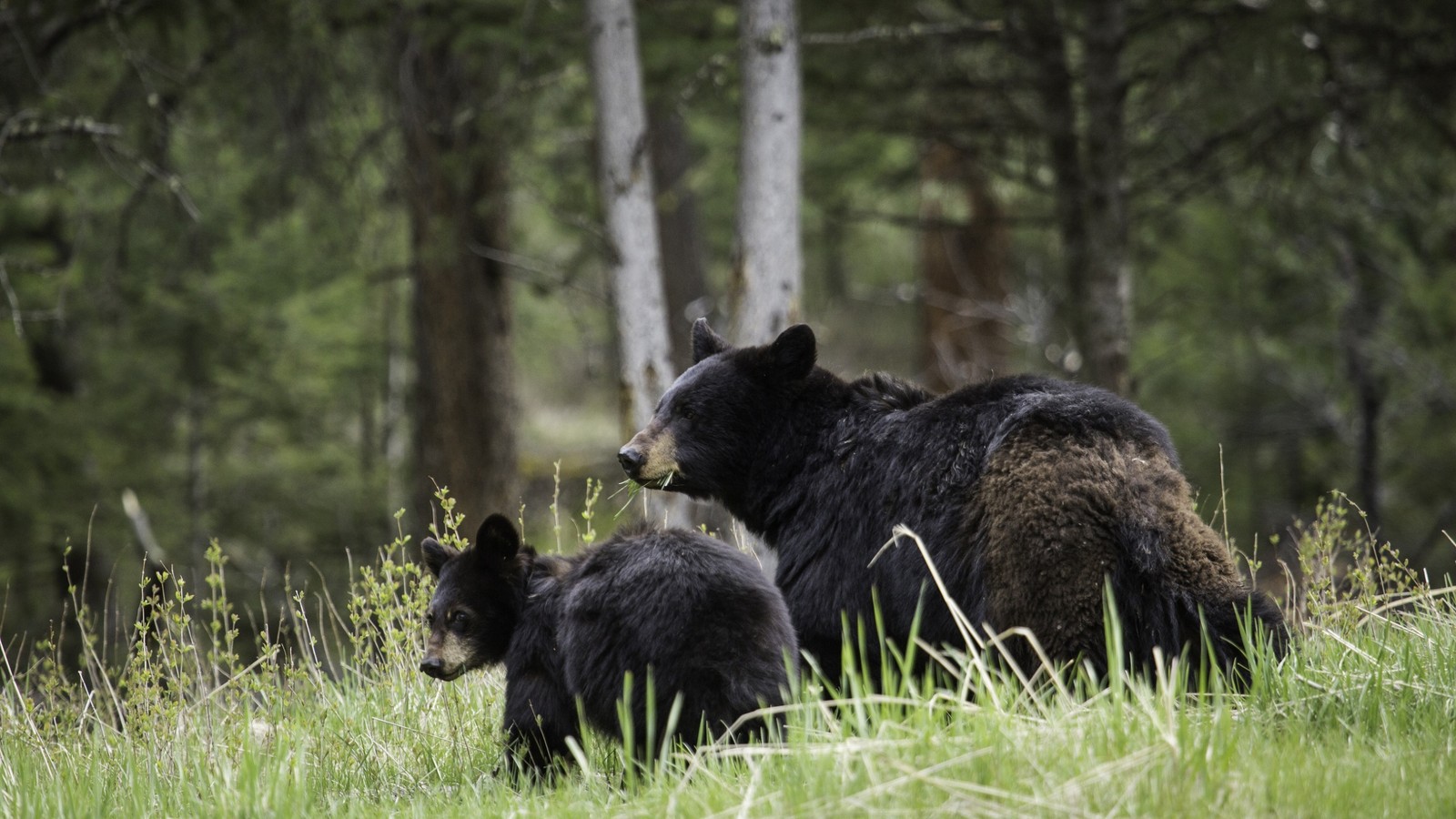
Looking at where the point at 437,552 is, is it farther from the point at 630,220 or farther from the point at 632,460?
the point at 630,220

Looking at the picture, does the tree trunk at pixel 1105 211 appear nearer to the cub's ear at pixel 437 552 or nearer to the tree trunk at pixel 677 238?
the tree trunk at pixel 677 238

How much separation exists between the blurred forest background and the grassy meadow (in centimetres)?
137

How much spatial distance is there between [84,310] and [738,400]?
12.7 meters

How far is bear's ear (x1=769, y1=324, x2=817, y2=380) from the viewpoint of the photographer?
5152 mm

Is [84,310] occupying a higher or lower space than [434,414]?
higher

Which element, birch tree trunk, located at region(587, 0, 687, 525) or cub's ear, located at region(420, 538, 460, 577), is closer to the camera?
cub's ear, located at region(420, 538, 460, 577)

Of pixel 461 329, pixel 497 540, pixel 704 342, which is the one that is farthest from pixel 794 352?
pixel 461 329

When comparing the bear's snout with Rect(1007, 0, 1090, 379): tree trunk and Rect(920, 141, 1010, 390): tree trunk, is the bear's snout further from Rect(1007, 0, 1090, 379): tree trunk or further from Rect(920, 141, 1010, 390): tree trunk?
Rect(920, 141, 1010, 390): tree trunk

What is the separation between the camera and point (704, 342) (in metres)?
5.74

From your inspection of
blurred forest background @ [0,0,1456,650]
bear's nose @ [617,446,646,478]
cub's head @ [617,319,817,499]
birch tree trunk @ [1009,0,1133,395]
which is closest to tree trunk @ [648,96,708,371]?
blurred forest background @ [0,0,1456,650]

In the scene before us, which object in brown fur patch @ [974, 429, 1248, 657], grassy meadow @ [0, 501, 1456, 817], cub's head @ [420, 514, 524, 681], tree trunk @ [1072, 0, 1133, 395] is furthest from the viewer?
tree trunk @ [1072, 0, 1133, 395]

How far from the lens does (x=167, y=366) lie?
16328 mm

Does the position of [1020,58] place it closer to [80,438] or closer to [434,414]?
[434,414]

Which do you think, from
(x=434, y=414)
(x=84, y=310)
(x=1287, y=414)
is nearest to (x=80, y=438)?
(x=84, y=310)
